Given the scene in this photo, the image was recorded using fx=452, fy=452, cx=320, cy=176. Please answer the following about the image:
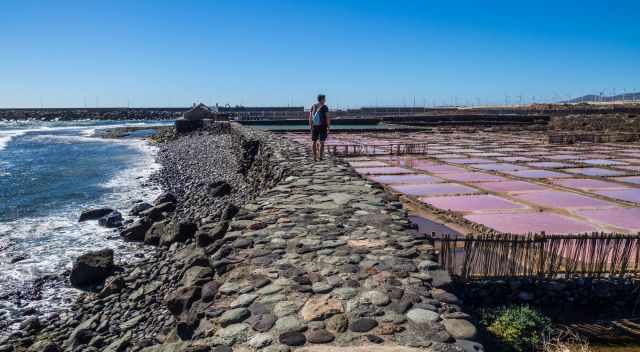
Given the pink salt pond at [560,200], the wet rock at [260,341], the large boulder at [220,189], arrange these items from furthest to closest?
the large boulder at [220,189] → the pink salt pond at [560,200] → the wet rock at [260,341]

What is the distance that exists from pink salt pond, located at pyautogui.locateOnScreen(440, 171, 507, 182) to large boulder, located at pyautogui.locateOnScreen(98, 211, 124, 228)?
8.19 metres

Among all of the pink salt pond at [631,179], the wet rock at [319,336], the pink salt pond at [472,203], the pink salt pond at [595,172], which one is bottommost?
the pink salt pond at [472,203]

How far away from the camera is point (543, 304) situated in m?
4.62

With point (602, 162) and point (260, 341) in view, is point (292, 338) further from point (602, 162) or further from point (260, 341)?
point (602, 162)

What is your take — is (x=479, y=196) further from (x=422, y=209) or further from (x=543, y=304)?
(x=543, y=304)

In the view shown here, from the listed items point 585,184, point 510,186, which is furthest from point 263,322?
point 585,184

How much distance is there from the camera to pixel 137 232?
955cm

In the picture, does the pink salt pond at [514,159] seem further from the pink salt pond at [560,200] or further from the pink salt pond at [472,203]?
the pink salt pond at [472,203]

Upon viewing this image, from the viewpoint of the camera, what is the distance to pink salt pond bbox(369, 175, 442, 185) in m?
11.0

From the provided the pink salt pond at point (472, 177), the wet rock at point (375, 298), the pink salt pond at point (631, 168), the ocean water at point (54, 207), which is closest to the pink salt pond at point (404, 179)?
the pink salt pond at point (472, 177)

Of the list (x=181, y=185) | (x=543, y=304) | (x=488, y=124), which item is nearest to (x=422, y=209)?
(x=543, y=304)

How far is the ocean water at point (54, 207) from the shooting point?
24.6 feet

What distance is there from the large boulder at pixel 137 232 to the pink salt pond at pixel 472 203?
5822mm

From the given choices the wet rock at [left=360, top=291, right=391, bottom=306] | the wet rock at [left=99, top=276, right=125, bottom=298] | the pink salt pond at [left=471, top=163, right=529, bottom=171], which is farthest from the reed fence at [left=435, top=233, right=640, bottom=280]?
the pink salt pond at [left=471, top=163, right=529, bottom=171]
